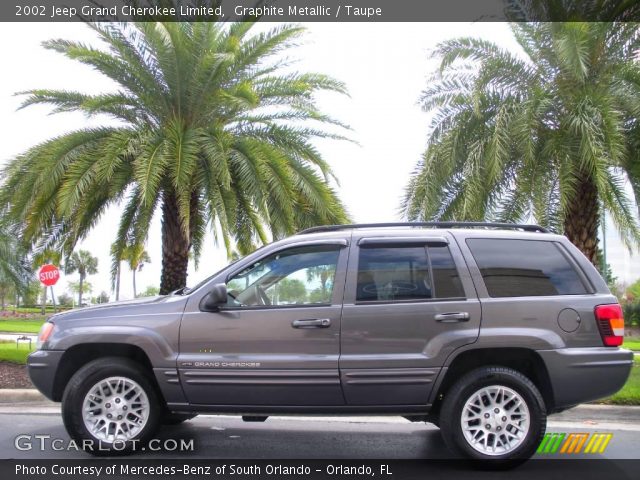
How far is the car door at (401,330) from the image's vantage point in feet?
17.8

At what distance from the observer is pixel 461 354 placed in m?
5.51

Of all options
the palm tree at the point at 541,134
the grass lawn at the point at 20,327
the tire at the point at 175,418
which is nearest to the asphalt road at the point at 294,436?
the tire at the point at 175,418

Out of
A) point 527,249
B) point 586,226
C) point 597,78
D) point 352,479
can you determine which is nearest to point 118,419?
point 352,479

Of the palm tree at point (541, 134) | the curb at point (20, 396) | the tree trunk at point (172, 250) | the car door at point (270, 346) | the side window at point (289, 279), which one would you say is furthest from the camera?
the tree trunk at point (172, 250)

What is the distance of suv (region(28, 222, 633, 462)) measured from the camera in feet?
17.8

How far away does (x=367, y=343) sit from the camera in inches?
216

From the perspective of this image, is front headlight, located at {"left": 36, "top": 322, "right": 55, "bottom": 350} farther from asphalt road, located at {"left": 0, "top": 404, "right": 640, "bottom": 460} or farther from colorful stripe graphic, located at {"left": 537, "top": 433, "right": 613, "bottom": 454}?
colorful stripe graphic, located at {"left": 537, "top": 433, "right": 613, "bottom": 454}

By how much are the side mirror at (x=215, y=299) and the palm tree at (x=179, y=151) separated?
613 cm

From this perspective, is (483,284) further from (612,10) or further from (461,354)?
(612,10)

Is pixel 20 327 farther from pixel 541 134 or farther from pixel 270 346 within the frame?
pixel 270 346

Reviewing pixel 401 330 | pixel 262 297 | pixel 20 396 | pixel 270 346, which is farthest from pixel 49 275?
pixel 401 330

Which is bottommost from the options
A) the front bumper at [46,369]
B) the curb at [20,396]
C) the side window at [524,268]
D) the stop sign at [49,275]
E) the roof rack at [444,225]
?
the curb at [20,396]

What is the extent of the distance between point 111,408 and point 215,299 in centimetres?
130

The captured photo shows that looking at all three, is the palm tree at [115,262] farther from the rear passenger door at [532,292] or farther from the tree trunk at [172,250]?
the rear passenger door at [532,292]
